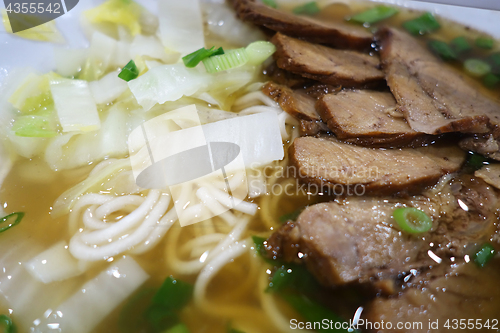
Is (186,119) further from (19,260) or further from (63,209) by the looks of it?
(19,260)

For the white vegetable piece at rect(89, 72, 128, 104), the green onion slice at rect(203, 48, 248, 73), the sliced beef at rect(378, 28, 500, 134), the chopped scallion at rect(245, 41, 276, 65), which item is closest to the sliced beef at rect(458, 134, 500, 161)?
the sliced beef at rect(378, 28, 500, 134)

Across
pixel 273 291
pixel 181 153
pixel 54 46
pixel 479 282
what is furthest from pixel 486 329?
pixel 54 46

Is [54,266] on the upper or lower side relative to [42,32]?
lower

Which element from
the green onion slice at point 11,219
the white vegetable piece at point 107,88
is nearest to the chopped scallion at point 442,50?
the white vegetable piece at point 107,88

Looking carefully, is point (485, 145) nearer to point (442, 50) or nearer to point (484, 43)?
point (442, 50)

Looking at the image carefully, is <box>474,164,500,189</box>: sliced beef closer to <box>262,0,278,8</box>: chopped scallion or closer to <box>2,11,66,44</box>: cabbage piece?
<box>262,0,278,8</box>: chopped scallion

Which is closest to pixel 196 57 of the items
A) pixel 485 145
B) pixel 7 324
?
pixel 7 324

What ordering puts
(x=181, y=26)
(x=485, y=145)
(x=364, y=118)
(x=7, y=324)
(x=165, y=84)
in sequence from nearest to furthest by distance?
(x=7, y=324)
(x=485, y=145)
(x=364, y=118)
(x=165, y=84)
(x=181, y=26)
